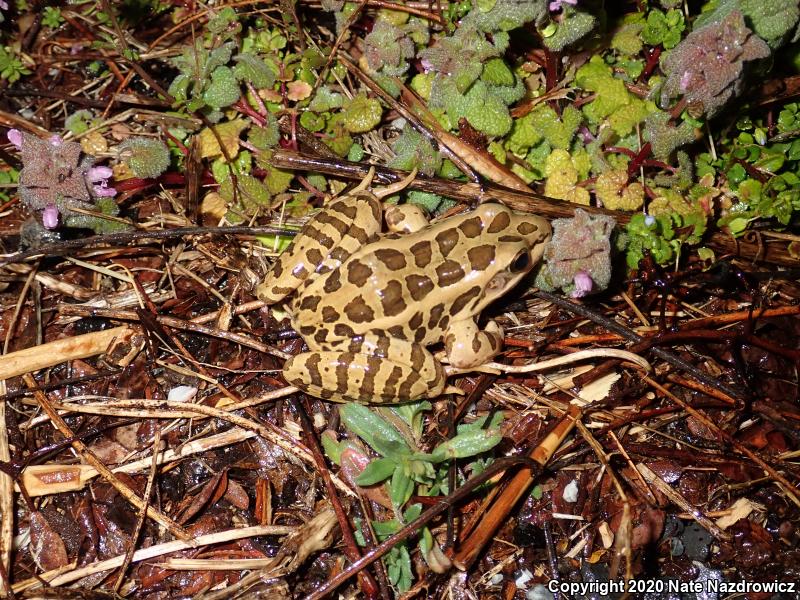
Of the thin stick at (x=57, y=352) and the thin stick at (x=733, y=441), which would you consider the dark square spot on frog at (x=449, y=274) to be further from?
the thin stick at (x=57, y=352)

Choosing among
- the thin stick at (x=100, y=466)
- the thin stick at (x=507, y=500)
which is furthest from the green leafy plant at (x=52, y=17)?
the thin stick at (x=507, y=500)

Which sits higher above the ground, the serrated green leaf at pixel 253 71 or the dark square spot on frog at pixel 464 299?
the serrated green leaf at pixel 253 71

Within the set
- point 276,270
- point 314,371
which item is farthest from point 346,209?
point 314,371

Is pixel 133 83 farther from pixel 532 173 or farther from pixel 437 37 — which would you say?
pixel 532 173

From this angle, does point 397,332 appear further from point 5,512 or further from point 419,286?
point 5,512

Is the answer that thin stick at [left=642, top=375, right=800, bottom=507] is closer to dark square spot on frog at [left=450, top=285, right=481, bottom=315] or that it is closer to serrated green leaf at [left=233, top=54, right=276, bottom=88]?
→ dark square spot on frog at [left=450, top=285, right=481, bottom=315]
